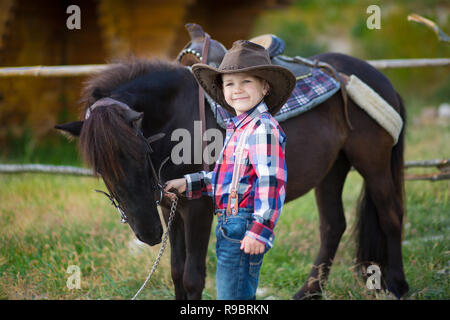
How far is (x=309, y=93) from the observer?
2.92 meters

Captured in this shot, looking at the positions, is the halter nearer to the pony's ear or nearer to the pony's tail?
the pony's ear

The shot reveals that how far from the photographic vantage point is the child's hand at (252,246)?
174cm

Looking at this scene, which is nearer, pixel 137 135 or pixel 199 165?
pixel 137 135

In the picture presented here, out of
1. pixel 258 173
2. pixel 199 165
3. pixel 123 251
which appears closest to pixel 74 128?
pixel 199 165

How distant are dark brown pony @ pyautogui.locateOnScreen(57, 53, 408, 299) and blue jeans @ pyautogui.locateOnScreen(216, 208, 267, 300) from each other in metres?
0.40

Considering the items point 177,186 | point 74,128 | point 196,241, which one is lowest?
point 196,241

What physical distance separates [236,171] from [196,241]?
0.77 meters

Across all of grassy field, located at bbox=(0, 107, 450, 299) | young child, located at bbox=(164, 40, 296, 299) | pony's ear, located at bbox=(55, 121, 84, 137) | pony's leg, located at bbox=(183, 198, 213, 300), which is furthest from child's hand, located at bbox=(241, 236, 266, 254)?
grassy field, located at bbox=(0, 107, 450, 299)

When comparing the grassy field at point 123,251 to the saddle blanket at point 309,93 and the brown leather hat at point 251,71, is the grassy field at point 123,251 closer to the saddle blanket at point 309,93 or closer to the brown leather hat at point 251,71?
the saddle blanket at point 309,93

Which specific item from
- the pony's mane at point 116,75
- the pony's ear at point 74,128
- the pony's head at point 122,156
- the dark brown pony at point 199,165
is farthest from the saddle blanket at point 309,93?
the pony's ear at point 74,128

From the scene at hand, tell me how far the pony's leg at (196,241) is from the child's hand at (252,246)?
2.38 feet

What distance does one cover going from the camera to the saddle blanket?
2.76m

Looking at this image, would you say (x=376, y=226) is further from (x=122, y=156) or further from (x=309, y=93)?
(x=122, y=156)

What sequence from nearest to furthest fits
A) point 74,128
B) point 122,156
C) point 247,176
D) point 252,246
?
point 252,246 < point 247,176 < point 122,156 < point 74,128
